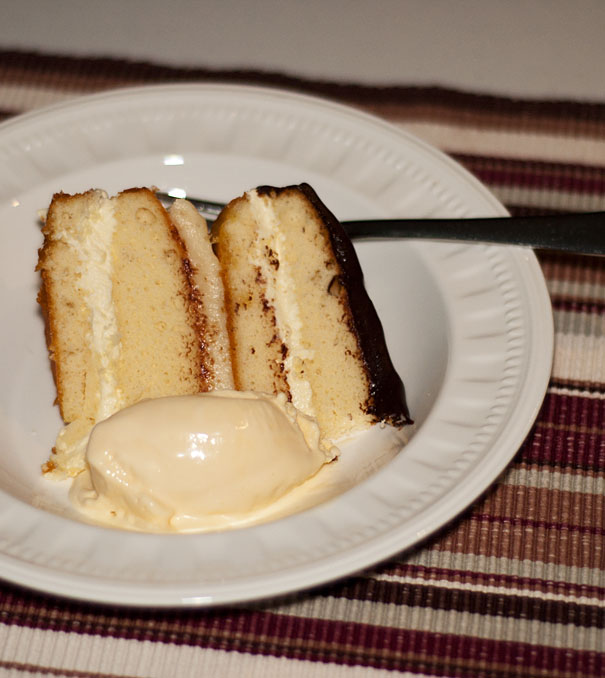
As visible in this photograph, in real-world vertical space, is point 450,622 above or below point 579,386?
below

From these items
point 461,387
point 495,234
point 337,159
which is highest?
point 337,159

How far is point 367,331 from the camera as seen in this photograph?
2373mm

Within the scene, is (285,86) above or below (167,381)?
above

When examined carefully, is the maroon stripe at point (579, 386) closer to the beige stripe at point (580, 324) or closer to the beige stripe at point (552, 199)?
the beige stripe at point (580, 324)

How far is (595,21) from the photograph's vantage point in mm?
3932

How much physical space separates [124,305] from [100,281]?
106 mm

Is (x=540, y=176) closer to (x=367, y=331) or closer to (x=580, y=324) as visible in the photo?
(x=580, y=324)

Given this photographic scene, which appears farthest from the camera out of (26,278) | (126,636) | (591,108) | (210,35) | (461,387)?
(210,35)

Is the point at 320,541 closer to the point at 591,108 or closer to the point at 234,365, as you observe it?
the point at 234,365

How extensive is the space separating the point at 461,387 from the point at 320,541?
1.93 feet

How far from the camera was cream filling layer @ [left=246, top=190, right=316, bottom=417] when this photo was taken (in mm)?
2479

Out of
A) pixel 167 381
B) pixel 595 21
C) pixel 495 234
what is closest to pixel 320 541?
pixel 167 381

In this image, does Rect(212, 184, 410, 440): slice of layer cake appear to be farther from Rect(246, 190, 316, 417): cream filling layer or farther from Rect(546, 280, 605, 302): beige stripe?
Rect(546, 280, 605, 302): beige stripe

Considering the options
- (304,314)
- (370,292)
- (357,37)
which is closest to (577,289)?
(370,292)
